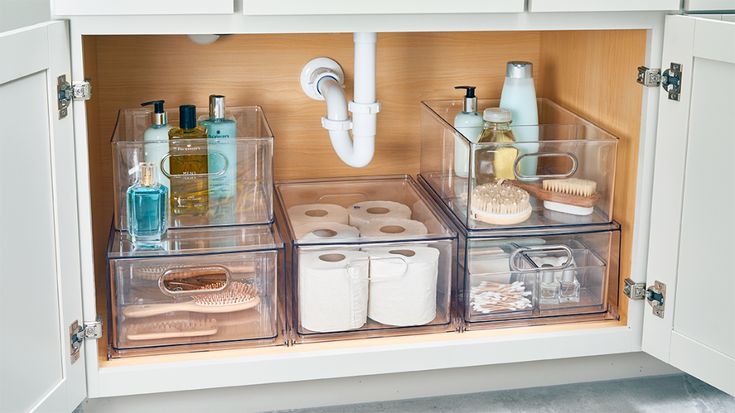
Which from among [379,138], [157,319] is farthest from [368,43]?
[157,319]

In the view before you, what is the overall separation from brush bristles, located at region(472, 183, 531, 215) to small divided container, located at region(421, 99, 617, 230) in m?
0.01

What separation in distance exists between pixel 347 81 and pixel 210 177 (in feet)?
1.35

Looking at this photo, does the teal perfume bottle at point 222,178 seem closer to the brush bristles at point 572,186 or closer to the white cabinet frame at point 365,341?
the white cabinet frame at point 365,341

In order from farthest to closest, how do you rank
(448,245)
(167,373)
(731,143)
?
(448,245)
(167,373)
(731,143)

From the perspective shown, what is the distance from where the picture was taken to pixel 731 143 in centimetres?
133

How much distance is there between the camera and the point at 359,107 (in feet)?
5.28

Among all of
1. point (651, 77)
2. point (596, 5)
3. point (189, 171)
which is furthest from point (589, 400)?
point (189, 171)

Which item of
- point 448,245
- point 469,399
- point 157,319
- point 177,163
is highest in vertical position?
point 177,163

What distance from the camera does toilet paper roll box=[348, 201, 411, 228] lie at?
5.55 ft

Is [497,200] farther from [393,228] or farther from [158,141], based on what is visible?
[158,141]

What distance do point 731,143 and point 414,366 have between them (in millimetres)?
583

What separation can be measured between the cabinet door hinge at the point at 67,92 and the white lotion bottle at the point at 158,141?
17cm

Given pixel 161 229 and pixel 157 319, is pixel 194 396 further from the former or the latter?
pixel 161 229

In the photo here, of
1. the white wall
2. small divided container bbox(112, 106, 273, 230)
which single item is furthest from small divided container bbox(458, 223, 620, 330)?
the white wall
